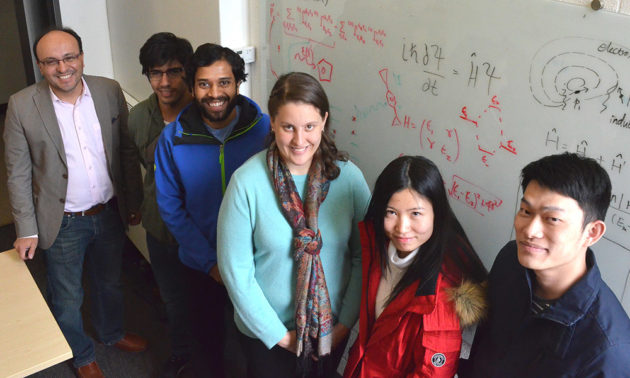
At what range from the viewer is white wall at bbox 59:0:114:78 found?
322 cm

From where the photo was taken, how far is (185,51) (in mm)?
2123

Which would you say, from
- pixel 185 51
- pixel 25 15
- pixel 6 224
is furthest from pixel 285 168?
pixel 6 224

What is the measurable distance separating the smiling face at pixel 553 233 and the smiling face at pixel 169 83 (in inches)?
55.7

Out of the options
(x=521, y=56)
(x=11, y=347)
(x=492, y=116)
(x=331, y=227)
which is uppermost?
(x=521, y=56)

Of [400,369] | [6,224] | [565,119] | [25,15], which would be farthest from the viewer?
[6,224]

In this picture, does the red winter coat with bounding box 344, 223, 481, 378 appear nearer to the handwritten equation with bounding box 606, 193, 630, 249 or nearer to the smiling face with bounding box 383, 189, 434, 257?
the smiling face with bounding box 383, 189, 434, 257

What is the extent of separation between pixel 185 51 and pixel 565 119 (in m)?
1.41

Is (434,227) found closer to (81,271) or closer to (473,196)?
(473,196)

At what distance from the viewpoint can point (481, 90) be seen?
1528 mm

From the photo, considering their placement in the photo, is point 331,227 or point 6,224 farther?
point 6,224

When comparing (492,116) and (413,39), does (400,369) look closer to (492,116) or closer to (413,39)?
(492,116)

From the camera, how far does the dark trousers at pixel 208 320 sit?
2.29m

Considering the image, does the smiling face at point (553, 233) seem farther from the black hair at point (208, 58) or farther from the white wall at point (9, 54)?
the white wall at point (9, 54)

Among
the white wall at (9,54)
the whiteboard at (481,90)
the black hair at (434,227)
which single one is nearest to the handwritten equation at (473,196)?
the whiteboard at (481,90)
